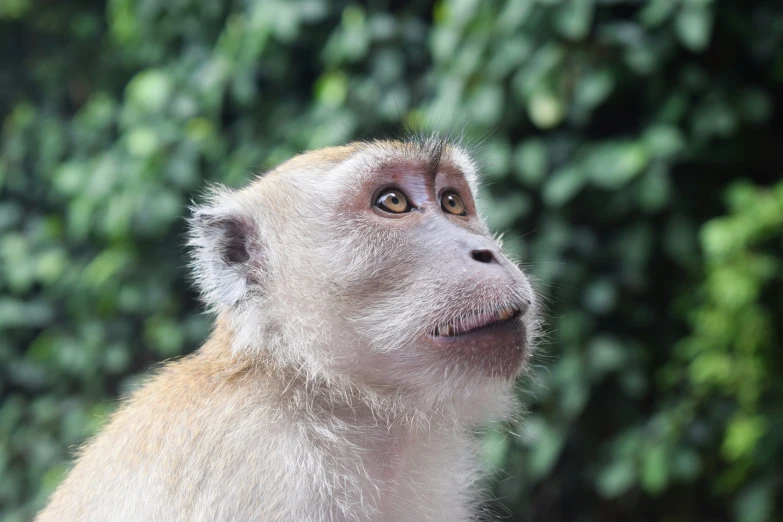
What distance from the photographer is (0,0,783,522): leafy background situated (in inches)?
163

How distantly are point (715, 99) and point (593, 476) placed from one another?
2.24 metres

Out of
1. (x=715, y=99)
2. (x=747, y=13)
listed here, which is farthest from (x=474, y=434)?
(x=747, y=13)

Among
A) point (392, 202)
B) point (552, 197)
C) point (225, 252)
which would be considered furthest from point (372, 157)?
point (552, 197)

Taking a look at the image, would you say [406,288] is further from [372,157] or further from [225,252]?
[225,252]

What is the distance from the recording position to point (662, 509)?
494 centimetres

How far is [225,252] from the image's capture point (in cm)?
276

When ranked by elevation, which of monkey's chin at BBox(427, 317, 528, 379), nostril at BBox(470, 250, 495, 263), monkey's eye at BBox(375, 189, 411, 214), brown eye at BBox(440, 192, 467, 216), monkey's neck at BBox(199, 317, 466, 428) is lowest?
monkey's neck at BBox(199, 317, 466, 428)

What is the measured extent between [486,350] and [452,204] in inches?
26.9

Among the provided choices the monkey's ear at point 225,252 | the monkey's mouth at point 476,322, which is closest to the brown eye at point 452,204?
the monkey's mouth at point 476,322

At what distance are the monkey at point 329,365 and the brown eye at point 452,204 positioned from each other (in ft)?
0.10

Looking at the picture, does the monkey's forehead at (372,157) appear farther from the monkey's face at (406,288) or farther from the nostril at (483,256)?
the nostril at (483,256)

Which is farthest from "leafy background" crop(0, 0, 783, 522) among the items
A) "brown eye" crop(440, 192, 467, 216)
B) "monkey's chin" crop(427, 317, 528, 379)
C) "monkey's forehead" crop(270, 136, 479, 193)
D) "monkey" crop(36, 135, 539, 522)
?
"monkey's chin" crop(427, 317, 528, 379)

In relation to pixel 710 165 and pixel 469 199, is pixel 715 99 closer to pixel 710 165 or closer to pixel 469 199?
pixel 710 165

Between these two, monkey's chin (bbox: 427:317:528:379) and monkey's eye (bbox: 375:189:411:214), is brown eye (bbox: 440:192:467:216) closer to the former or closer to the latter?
monkey's eye (bbox: 375:189:411:214)
